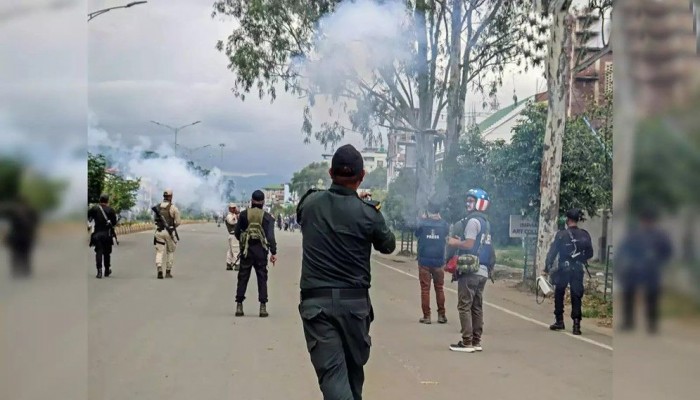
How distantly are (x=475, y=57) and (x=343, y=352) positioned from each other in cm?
902

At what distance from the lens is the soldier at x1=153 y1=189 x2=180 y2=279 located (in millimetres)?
6822

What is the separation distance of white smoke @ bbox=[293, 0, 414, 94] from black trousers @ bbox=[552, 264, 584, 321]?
3124mm

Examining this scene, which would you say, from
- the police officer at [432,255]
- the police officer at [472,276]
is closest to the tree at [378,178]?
the police officer at [472,276]

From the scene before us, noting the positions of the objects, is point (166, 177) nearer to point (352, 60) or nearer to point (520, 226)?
point (352, 60)

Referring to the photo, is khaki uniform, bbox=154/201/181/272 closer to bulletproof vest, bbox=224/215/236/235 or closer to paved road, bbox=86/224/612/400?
paved road, bbox=86/224/612/400

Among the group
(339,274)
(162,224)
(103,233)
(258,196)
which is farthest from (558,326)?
(339,274)

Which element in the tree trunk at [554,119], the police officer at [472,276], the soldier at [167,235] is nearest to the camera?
the soldier at [167,235]

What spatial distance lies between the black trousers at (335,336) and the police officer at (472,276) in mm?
3360

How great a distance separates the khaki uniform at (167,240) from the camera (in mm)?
6949

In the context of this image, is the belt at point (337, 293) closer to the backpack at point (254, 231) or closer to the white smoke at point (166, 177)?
the white smoke at point (166, 177)

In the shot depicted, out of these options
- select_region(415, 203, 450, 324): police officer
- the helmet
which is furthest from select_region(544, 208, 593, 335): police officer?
the helmet

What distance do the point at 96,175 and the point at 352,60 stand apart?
2.96 meters

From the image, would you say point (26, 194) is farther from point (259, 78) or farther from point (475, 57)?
point (475, 57)

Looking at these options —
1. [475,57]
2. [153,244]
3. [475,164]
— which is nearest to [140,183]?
[153,244]
